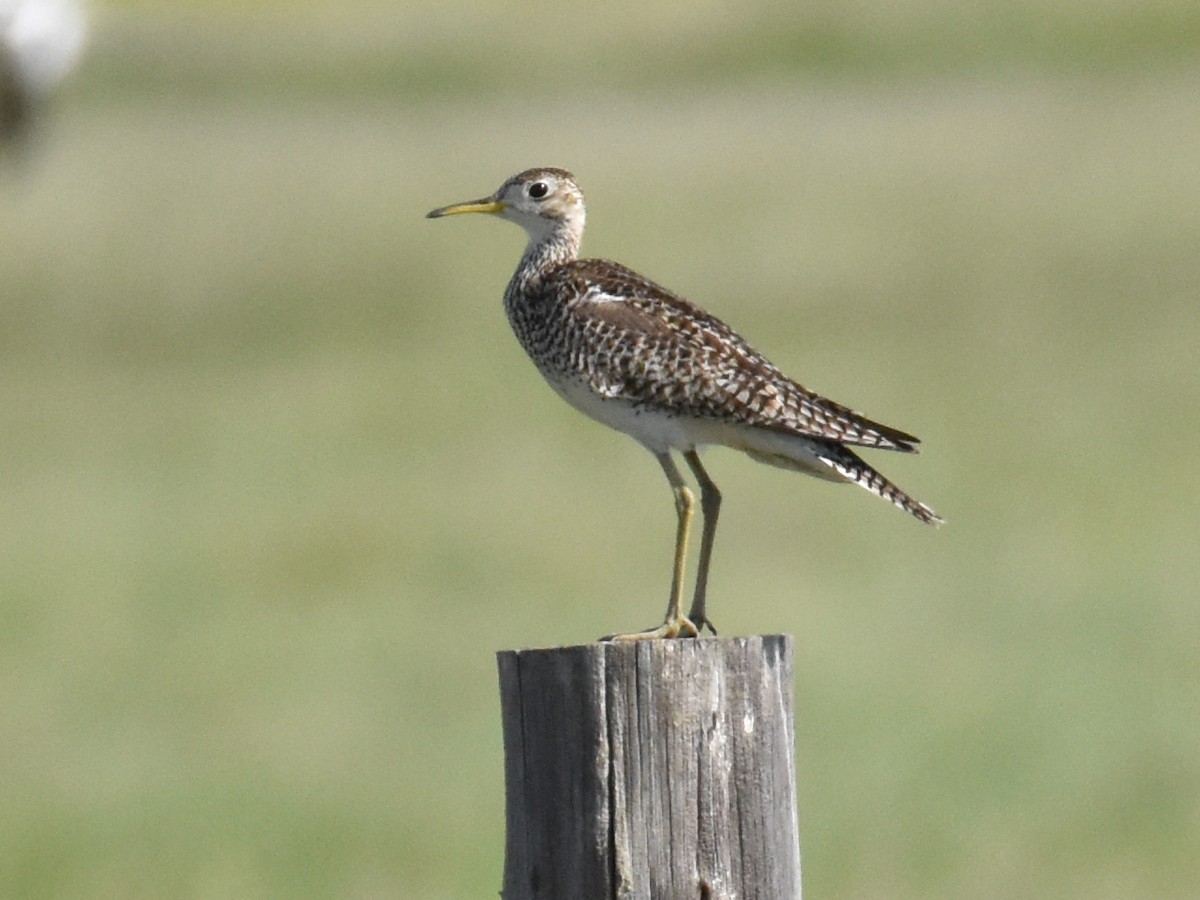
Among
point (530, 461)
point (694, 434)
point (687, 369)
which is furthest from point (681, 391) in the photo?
point (530, 461)

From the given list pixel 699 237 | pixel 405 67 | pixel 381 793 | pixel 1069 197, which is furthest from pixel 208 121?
pixel 381 793

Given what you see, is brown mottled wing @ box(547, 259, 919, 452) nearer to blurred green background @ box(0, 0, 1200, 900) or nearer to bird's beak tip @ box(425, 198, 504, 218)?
bird's beak tip @ box(425, 198, 504, 218)

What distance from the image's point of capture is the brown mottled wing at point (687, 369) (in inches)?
259

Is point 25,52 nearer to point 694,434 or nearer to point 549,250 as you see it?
point 549,250

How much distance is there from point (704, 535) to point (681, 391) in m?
0.46

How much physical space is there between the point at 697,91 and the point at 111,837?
38255mm

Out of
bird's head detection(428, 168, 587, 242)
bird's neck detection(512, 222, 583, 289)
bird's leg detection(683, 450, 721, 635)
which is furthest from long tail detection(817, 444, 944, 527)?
bird's head detection(428, 168, 587, 242)

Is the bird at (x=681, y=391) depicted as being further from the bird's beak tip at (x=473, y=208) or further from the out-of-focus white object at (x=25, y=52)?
the out-of-focus white object at (x=25, y=52)

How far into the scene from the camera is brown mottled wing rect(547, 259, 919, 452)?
6.57 m

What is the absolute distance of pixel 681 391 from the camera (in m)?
6.71

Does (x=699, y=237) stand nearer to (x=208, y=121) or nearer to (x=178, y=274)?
(x=178, y=274)

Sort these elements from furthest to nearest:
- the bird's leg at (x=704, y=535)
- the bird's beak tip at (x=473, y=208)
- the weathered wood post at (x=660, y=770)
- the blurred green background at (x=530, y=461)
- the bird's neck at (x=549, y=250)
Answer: the blurred green background at (x=530, y=461) → the bird's neck at (x=549, y=250) → the bird's beak tip at (x=473, y=208) → the bird's leg at (x=704, y=535) → the weathered wood post at (x=660, y=770)

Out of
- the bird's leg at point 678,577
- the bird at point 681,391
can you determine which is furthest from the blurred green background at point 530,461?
the bird at point 681,391

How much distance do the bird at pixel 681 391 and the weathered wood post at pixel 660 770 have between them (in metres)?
1.78
